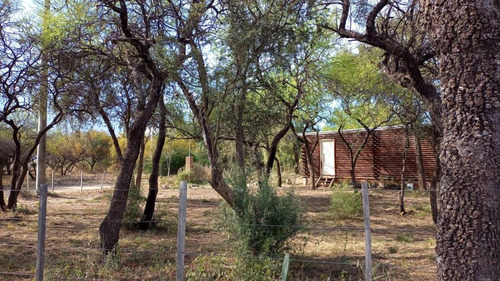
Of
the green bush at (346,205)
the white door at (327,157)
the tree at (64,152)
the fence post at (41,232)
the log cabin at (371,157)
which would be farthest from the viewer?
the tree at (64,152)

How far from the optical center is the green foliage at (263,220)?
627 centimetres

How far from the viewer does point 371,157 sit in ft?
78.7

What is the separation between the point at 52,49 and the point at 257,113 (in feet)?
20.2

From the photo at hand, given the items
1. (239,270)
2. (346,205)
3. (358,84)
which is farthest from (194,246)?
(358,84)

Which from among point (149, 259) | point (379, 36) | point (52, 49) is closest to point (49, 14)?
point (52, 49)

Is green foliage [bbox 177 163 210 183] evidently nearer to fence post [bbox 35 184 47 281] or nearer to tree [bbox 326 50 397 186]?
tree [bbox 326 50 397 186]

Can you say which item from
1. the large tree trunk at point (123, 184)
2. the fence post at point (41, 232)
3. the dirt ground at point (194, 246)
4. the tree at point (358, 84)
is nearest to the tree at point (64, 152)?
the dirt ground at point (194, 246)

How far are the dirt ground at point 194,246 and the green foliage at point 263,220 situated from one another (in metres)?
0.31

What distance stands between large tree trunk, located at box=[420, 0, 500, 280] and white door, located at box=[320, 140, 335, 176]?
2224 cm

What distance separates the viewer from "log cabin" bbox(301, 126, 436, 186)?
73.8ft

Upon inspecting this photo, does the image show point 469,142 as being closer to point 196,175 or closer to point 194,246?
point 194,246

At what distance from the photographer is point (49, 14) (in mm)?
12062

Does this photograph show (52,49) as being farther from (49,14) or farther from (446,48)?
(446,48)

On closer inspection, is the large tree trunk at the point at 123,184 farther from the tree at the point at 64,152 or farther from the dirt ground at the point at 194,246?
the tree at the point at 64,152
